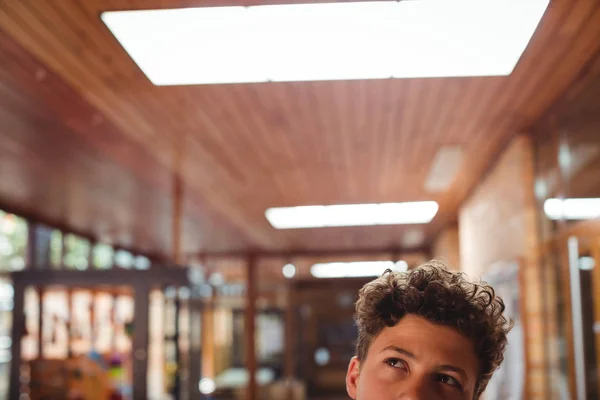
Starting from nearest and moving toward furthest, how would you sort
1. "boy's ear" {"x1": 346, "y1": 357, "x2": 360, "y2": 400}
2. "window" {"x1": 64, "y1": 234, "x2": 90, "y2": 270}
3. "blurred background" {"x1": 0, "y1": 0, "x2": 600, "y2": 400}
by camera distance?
"boy's ear" {"x1": 346, "y1": 357, "x2": 360, "y2": 400} < "blurred background" {"x1": 0, "y1": 0, "x2": 600, "y2": 400} < "window" {"x1": 64, "y1": 234, "x2": 90, "y2": 270}

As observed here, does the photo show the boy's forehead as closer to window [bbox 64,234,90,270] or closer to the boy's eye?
the boy's eye

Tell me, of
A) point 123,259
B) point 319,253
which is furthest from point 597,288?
point 123,259

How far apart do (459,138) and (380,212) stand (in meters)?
3.15

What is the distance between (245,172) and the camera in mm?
6051

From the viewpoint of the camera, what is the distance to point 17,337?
6.91m

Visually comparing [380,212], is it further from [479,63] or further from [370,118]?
[479,63]

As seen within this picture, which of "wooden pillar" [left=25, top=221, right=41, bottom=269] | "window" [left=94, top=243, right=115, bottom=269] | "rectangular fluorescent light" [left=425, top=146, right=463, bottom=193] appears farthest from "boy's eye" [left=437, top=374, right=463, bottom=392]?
"window" [left=94, top=243, right=115, bottom=269]

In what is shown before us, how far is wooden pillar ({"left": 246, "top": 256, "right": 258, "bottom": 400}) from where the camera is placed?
11945 mm

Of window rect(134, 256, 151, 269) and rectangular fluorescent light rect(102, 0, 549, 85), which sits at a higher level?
rectangular fluorescent light rect(102, 0, 549, 85)

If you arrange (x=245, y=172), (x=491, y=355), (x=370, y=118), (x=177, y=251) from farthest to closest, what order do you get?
(x=177, y=251)
(x=245, y=172)
(x=370, y=118)
(x=491, y=355)

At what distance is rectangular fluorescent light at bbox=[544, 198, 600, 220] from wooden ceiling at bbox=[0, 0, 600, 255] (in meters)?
0.58

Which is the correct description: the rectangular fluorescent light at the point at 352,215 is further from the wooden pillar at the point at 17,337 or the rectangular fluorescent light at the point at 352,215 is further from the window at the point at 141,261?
the window at the point at 141,261

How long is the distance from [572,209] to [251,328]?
28.6ft

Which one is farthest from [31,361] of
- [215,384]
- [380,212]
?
[215,384]
